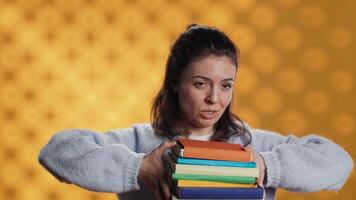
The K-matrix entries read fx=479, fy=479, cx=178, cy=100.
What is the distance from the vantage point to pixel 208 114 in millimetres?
841

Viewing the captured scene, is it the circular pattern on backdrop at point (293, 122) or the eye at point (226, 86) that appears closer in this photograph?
the eye at point (226, 86)

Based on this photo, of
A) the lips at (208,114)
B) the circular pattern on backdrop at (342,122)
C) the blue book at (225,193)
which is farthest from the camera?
the circular pattern on backdrop at (342,122)

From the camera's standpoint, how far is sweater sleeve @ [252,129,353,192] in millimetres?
770

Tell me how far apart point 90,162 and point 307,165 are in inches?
14.3

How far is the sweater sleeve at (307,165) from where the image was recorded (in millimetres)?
770

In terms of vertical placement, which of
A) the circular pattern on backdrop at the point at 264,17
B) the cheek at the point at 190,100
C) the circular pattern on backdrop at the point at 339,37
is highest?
the circular pattern on backdrop at the point at 264,17

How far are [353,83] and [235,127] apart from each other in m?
1.02

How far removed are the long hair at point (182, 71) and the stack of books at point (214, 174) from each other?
0.28m

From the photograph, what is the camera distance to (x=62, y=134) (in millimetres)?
833

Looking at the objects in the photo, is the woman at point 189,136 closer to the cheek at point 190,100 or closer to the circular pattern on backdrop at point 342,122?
the cheek at point 190,100

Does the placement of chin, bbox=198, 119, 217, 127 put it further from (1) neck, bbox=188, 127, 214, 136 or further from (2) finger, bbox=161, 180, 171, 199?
(2) finger, bbox=161, 180, 171, 199

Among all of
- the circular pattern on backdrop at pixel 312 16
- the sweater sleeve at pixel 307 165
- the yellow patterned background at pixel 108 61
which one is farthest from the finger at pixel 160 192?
the circular pattern on backdrop at pixel 312 16

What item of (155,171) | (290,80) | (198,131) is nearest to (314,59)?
(290,80)

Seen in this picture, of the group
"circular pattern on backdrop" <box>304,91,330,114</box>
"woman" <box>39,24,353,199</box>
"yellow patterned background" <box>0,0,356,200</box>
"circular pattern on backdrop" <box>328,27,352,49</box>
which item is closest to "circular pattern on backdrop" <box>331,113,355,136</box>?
"circular pattern on backdrop" <box>304,91,330,114</box>
